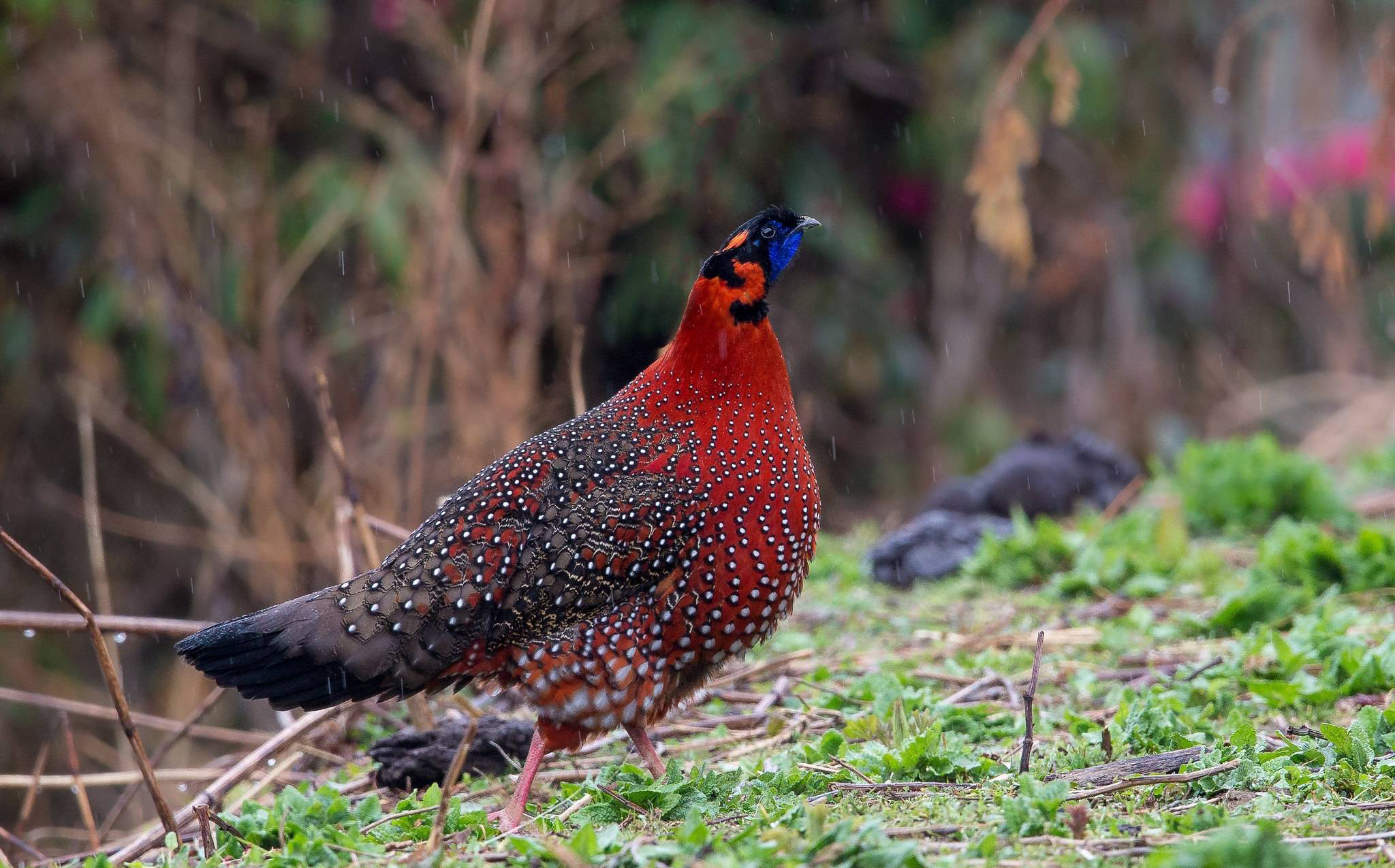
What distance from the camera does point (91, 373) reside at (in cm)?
775

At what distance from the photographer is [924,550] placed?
5.44m

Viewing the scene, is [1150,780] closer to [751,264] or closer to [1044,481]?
[751,264]

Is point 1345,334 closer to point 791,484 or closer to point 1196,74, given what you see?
point 1196,74

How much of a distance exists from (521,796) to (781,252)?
1.52 metres

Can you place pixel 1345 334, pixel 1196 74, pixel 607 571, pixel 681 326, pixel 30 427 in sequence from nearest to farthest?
pixel 607 571 < pixel 681 326 < pixel 30 427 < pixel 1196 74 < pixel 1345 334

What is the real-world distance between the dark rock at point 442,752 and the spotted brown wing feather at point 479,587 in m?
0.31

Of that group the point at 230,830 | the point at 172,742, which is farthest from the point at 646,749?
the point at 172,742

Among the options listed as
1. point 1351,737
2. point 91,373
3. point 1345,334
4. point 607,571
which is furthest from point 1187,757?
point 1345,334

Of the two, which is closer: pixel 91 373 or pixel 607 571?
pixel 607 571

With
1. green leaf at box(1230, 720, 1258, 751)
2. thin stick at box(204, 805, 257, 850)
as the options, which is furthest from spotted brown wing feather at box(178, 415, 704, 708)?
green leaf at box(1230, 720, 1258, 751)

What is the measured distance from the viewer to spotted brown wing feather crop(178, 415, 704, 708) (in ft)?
10.00

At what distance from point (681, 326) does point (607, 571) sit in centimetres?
72

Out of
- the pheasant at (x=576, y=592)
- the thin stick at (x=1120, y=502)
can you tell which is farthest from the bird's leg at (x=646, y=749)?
the thin stick at (x=1120, y=502)

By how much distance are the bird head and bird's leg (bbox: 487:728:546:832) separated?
1153 millimetres
